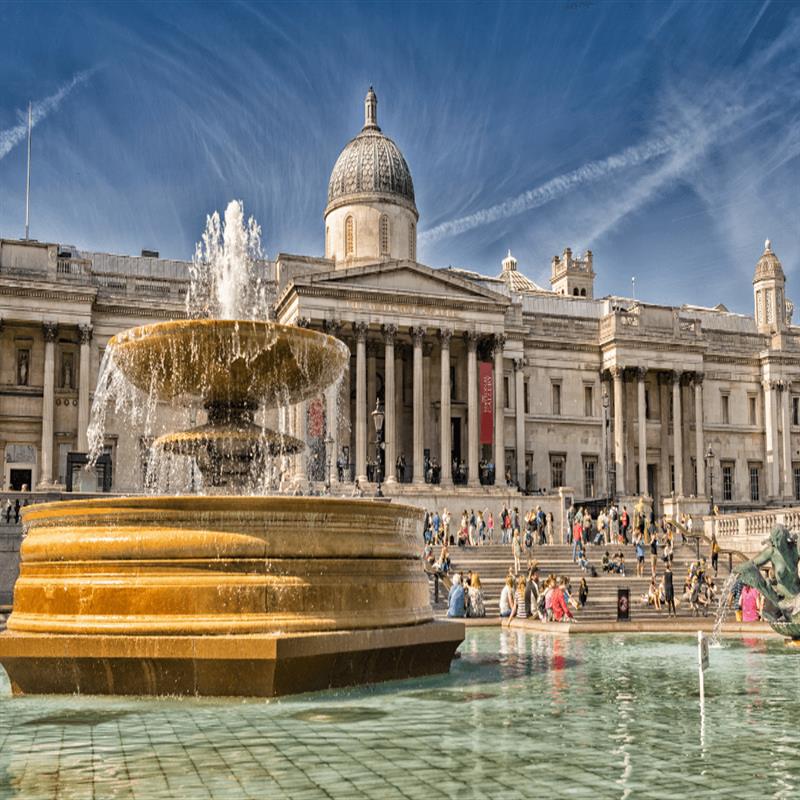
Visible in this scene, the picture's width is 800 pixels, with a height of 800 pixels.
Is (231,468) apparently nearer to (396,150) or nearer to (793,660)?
(793,660)

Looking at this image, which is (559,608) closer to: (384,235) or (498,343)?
(498,343)

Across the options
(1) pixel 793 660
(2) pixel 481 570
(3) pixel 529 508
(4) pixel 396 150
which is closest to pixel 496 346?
(3) pixel 529 508

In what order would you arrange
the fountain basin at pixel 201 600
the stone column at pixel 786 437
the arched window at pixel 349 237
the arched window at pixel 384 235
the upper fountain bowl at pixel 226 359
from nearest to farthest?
the fountain basin at pixel 201 600
the upper fountain bowl at pixel 226 359
the arched window at pixel 384 235
the arched window at pixel 349 237
the stone column at pixel 786 437

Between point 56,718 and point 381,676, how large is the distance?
10.9 ft

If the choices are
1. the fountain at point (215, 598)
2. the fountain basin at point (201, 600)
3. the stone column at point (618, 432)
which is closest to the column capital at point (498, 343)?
the stone column at point (618, 432)

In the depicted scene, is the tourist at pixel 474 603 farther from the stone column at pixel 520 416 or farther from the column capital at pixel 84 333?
the stone column at pixel 520 416

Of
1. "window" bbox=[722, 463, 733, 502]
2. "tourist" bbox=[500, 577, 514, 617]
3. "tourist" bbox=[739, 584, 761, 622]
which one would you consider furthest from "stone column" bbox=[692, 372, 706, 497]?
"tourist" bbox=[500, 577, 514, 617]

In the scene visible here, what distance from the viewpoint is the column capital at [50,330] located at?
44.9m

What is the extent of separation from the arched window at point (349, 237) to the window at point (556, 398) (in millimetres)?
12536

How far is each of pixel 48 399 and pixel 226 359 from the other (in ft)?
111

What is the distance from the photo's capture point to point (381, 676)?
431 inches

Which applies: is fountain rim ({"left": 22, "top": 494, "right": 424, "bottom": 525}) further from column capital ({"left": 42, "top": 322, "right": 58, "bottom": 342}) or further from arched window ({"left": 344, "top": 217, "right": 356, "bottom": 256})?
arched window ({"left": 344, "top": 217, "right": 356, "bottom": 256})

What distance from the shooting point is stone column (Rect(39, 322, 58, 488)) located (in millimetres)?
44688

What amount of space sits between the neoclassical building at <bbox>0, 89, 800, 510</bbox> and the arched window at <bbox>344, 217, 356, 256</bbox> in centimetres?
12
